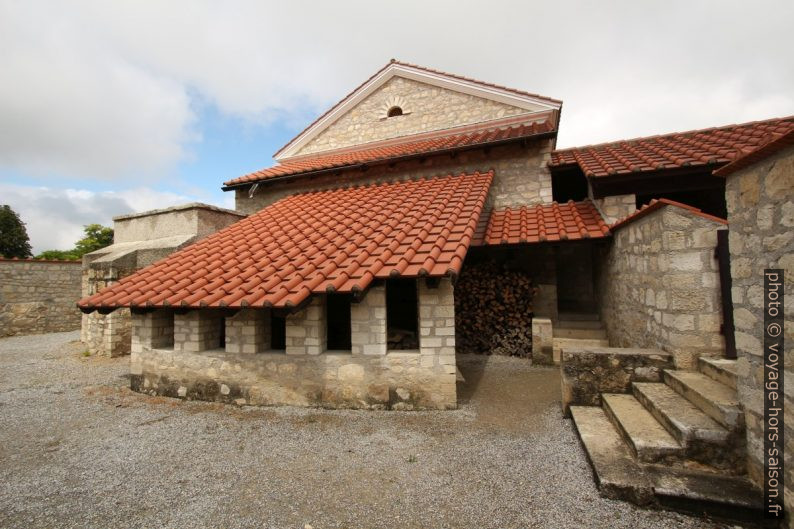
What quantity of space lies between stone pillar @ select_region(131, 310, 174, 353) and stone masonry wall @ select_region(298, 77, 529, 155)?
279 inches

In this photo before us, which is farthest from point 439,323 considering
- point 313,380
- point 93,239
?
point 93,239

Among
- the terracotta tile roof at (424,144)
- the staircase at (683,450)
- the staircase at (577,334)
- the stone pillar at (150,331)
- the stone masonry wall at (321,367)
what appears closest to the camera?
the staircase at (683,450)

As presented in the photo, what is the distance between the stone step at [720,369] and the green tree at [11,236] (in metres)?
41.3

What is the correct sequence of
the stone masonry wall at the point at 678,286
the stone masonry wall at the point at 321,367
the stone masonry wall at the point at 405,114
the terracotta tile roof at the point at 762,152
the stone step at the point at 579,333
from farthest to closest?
1. the stone masonry wall at the point at 405,114
2. the stone step at the point at 579,333
3. the stone masonry wall at the point at 321,367
4. the stone masonry wall at the point at 678,286
5. the terracotta tile roof at the point at 762,152

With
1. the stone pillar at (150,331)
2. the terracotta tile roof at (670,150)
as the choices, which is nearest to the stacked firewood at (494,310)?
the terracotta tile roof at (670,150)

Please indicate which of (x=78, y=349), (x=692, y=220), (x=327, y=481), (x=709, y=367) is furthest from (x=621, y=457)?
(x=78, y=349)

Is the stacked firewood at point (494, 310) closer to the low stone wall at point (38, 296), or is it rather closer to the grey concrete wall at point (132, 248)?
the grey concrete wall at point (132, 248)

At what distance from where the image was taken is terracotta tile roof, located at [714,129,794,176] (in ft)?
6.05

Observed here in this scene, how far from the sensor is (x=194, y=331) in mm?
4707

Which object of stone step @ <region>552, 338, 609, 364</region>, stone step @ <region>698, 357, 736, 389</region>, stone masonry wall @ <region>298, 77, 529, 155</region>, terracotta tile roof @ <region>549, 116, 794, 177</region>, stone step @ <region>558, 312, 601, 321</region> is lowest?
stone step @ <region>552, 338, 609, 364</region>

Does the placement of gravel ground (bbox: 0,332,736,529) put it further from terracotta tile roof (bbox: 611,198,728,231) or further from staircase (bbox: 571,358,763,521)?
terracotta tile roof (bbox: 611,198,728,231)

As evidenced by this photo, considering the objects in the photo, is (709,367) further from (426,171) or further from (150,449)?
(426,171)

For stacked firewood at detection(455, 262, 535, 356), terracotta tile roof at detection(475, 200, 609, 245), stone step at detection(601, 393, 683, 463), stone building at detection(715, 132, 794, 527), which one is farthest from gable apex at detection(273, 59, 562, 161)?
stone step at detection(601, 393, 683, 463)

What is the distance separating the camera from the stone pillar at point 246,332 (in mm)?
4492
